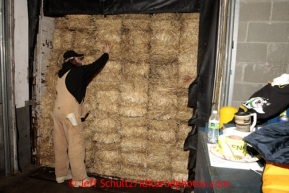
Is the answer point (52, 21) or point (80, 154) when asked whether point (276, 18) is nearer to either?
point (80, 154)

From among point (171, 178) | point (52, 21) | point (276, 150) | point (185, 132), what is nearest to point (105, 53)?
point (52, 21)

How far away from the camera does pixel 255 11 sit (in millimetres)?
2504

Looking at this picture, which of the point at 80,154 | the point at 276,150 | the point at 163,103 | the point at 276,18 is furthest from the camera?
the point at 163,103

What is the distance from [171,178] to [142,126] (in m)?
1.01

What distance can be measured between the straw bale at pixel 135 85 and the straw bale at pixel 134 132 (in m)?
0.66

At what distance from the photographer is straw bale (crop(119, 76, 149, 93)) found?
3.42 meters

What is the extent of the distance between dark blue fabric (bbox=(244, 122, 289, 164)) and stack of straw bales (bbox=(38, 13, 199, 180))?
219 cm

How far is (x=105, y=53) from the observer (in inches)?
129

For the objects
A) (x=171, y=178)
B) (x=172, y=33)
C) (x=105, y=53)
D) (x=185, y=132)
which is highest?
(x=172, y=33)

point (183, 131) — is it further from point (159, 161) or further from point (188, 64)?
point (188, 64)

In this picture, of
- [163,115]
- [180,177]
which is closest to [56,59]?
[163,115]

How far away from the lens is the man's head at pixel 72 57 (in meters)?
3.16

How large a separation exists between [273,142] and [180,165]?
2.54m

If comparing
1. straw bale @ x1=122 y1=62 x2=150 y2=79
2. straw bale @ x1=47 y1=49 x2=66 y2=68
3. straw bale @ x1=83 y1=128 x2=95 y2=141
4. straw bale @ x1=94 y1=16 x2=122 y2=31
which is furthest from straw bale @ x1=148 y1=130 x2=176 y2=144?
straw bale @ x1=47 y1=49 x2=66 y2=68
